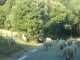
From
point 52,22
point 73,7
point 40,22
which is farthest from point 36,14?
point 73,7

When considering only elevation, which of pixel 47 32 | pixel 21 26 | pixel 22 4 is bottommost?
pixel 47 32

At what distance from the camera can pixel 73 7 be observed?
254 ft

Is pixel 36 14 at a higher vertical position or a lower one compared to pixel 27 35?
higher

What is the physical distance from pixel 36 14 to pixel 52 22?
67.0 ft

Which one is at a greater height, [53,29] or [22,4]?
[22,4]

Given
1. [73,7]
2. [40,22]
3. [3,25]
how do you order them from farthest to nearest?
[73,7], [3,25], [40,22]

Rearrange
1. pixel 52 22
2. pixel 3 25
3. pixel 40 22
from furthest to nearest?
1. pixel 52 22
2. pixel 3 25
3. pixel 40 22

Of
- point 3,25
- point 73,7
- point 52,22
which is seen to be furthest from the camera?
point 73,7

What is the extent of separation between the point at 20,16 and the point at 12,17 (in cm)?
170

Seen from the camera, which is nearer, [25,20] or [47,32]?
[25,20]

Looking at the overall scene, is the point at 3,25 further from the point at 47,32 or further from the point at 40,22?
the point at 47,32

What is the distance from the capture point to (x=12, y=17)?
48.8 m

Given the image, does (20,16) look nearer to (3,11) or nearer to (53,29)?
(3,11)

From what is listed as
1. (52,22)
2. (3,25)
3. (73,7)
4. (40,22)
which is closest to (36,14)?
(40,22)
